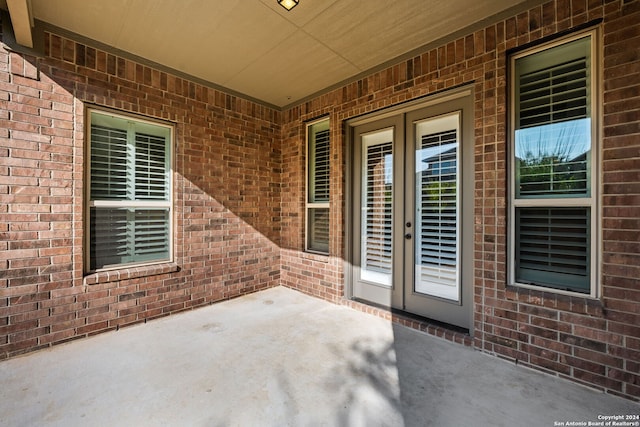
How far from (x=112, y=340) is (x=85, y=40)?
316 centimetres

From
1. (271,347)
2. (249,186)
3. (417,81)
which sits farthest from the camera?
(249,186)

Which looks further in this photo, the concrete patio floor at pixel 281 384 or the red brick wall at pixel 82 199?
the red brick wall at pixel 82 199

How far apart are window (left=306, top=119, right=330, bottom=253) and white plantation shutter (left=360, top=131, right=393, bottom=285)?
2.26ft

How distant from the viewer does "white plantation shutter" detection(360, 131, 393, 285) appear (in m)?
3.66

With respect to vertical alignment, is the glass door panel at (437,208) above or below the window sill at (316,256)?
above

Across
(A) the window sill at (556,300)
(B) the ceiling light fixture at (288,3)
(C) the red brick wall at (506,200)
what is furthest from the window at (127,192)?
(A) the window sill at (556,300)

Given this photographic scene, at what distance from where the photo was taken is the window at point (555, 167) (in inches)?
90.0

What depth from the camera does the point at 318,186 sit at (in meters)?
4.54

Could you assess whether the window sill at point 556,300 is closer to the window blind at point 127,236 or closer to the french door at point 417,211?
the french door at point 417,211

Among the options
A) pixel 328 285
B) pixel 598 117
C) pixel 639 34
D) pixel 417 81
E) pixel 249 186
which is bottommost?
pixel 328 285

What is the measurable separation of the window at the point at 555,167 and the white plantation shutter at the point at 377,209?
1393 millimetres

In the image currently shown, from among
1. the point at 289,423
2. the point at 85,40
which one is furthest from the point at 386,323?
the point at 85,40

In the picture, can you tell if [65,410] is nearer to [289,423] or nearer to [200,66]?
[289,423]

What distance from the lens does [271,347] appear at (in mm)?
2758
